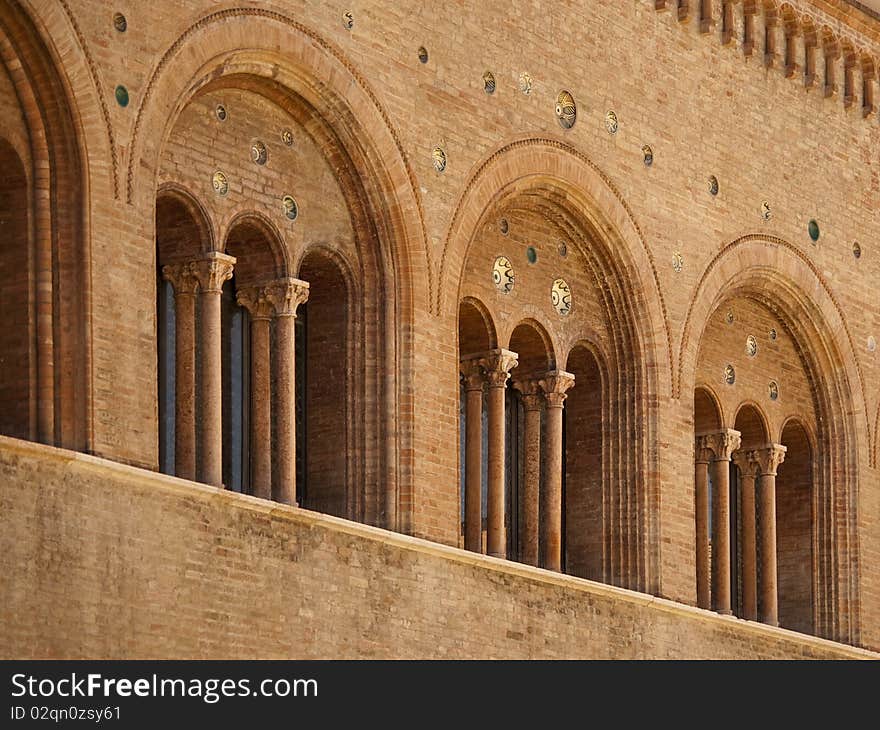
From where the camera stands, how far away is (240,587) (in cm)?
1903

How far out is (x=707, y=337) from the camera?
25.1 meters

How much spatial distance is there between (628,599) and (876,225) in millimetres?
5691

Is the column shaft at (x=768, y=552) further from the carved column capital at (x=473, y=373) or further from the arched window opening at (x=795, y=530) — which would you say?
the carved column capital at (x=473, y=373)

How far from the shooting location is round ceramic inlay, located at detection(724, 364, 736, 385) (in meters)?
25.3

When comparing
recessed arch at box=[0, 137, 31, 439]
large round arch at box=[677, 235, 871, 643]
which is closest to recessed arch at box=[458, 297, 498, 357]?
large round arch at box=[677, 235, 871, 643]

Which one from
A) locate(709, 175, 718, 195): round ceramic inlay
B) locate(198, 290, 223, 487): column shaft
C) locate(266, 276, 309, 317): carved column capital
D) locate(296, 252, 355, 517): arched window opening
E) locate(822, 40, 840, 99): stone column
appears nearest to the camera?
locate(198, 290, 223, 487): column shaft

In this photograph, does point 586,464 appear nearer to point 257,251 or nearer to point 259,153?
point 257,251

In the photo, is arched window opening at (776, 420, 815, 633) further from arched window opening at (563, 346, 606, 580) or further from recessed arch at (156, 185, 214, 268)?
recessed arch at (156, 185, 214, 268)

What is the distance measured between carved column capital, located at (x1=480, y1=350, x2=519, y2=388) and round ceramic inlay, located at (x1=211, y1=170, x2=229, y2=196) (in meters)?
3.21

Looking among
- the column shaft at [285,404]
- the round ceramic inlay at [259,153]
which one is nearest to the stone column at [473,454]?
the column shaft at [285,404]

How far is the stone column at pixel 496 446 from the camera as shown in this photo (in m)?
21.9

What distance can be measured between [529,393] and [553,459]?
1.94 feet

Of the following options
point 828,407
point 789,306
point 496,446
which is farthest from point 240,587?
point 828,407

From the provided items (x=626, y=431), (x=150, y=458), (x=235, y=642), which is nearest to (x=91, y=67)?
(x=150, y=458)
